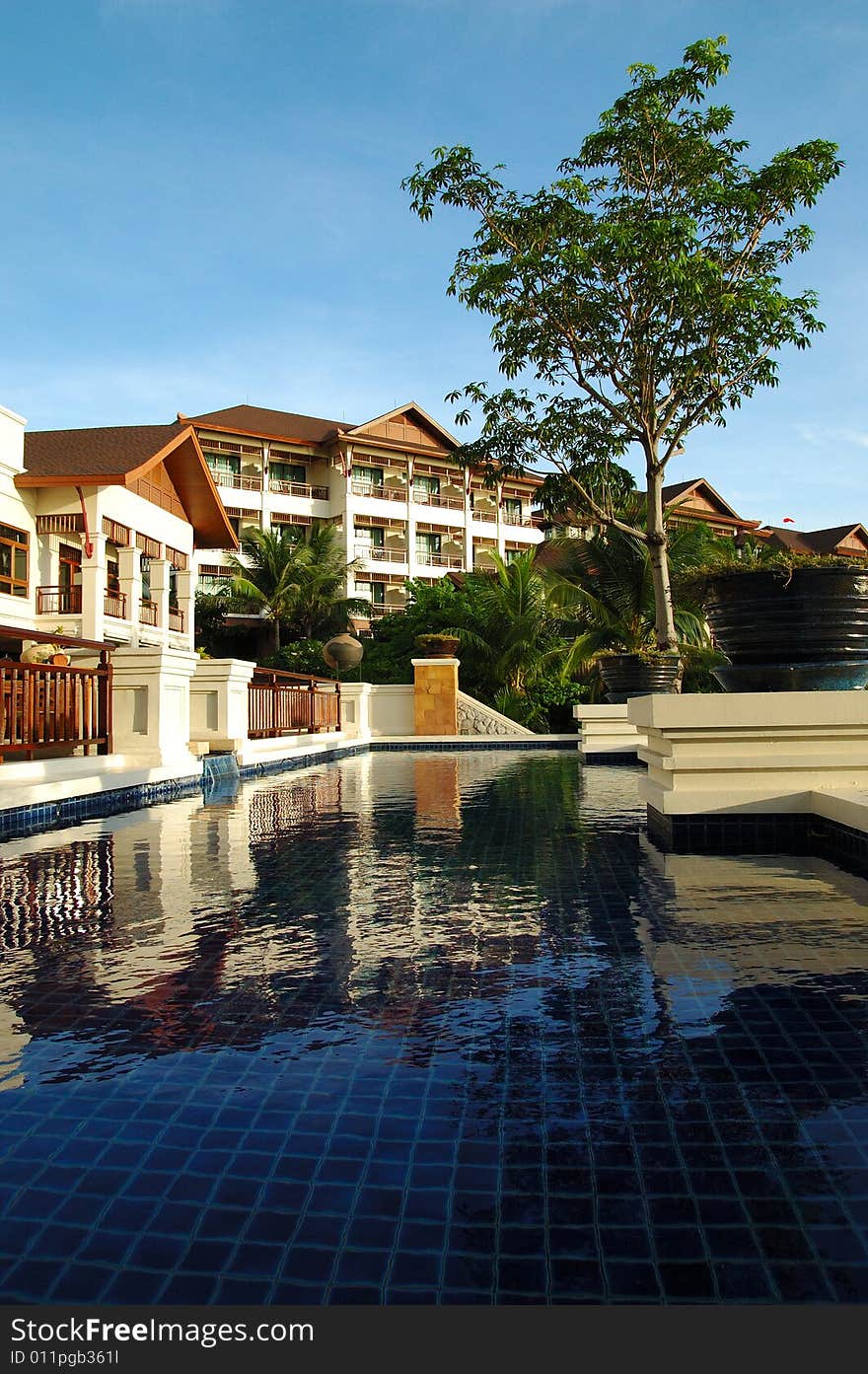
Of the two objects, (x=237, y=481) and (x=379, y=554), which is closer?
(x=237, y=481)

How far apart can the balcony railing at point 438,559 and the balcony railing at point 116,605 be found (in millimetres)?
22933

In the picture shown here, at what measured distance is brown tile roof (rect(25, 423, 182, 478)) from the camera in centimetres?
2189

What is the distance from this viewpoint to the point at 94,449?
23422 millimetres

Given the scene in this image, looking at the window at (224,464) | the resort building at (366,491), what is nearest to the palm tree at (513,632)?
the resort building at (366,491)

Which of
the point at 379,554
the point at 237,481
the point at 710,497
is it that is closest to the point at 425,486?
the point at 379,554

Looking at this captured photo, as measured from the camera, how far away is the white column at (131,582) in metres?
23.2

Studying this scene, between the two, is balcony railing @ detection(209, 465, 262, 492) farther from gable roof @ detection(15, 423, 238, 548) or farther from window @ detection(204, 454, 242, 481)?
gable roof @ detection(15, 423, 238, 548)

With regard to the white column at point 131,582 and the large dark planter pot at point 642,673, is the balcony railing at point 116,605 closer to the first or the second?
the white column at point 131,582

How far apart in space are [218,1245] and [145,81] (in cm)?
1290

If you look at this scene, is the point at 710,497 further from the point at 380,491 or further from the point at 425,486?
the point at 380,491

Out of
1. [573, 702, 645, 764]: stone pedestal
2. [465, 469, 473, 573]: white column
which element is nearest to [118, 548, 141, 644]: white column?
[573, 702, 645, 764]: stone pedestal

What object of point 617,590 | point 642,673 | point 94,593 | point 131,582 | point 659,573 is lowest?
point 642,673

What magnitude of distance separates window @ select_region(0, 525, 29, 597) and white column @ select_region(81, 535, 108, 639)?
4.77 feet

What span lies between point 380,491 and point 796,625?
4066cm
